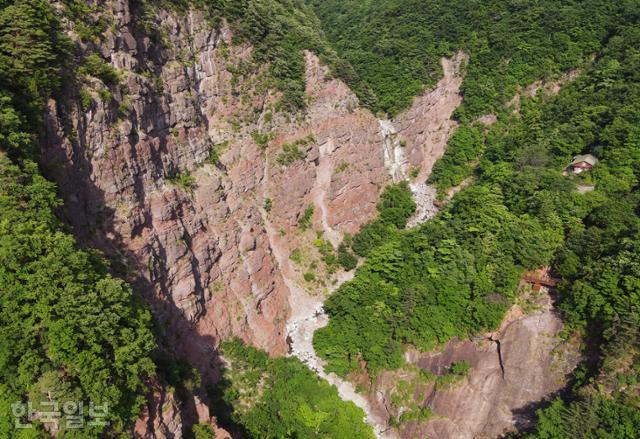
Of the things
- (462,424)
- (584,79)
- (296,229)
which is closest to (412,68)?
(584,79)

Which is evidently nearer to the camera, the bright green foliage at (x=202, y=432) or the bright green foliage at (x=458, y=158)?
the bright green foliage at (x=202, y=432)

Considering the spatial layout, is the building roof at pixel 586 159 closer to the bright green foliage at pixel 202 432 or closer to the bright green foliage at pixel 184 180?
the bright green foliage at pixel 184 180

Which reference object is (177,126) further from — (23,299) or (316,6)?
(316,6)

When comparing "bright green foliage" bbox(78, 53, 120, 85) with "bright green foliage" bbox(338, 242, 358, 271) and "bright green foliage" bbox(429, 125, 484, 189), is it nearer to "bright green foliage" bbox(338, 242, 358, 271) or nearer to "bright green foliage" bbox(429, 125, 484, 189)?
"bright green foliage" bbox(338, 242, 358, 271)

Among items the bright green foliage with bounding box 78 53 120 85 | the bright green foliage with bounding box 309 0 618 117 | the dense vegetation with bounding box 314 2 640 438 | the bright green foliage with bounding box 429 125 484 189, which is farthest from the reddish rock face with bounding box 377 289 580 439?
the bright green foliage with bounding box 78 53 120 85

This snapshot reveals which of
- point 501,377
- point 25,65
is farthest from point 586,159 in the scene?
point 25,65

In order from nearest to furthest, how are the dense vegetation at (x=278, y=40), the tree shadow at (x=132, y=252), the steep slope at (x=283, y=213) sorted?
the tree shadow at (x=132, y=252), the steep slope at (x=283, y=213), the dense vegetation at (x=278, y=40)

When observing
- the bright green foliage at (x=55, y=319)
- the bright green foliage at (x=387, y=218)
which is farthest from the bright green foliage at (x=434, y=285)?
the bright green foliage at (x=55, y=319)
